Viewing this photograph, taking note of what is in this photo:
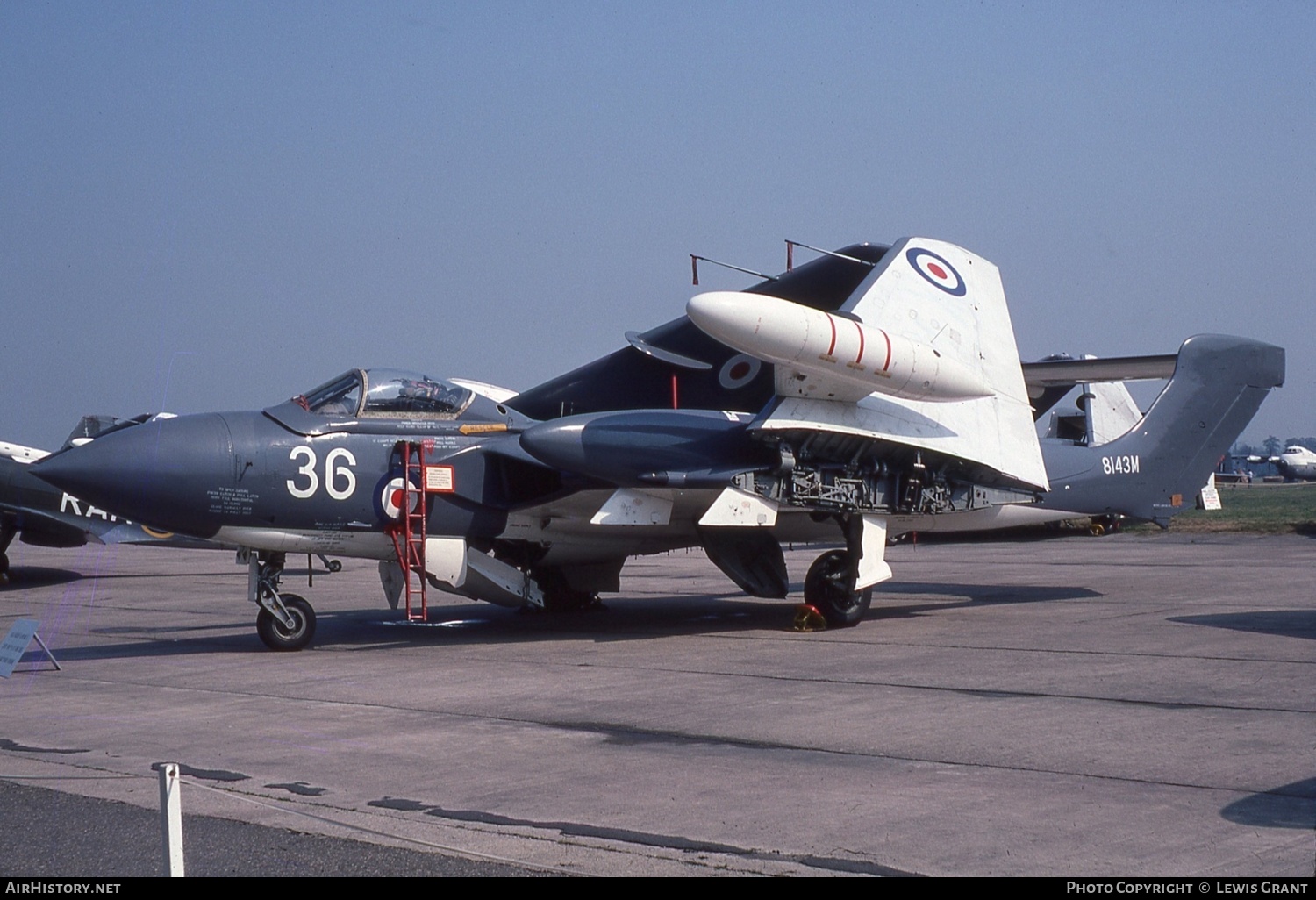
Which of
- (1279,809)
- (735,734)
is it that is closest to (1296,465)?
(735,734)

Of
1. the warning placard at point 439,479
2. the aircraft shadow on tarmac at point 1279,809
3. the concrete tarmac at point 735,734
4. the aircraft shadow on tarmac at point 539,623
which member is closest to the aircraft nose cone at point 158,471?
the concrete tarmac at point 735,734

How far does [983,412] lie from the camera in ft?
44.6

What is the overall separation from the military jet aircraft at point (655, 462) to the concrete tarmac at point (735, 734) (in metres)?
0.90

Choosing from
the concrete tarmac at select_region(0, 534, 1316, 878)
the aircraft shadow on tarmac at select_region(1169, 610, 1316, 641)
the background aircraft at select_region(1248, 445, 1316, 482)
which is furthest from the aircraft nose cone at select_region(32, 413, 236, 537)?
the background aircraft at select_region(1248, 445, 1316, 482)

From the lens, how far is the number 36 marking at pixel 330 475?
1151 cm

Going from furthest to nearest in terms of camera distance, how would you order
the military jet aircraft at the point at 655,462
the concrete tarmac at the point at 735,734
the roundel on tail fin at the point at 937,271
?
the roundel on tail fin at the point at 937,271, the military jet aircraft at the point at 655,462, the concrete tarmac at the point at 735,734

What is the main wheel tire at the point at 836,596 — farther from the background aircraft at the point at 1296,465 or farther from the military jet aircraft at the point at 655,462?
the background aircraft at the point at 1296,465

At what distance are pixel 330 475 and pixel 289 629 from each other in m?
1.54

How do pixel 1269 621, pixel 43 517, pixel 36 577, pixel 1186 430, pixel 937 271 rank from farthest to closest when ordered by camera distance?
pixel 36 577, pixel 43 517, pixel 1186 430, pixel 937 271, pixel 1269 621

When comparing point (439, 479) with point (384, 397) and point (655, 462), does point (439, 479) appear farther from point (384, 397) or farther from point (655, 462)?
point (655, 462)

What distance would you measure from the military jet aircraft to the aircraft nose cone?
2 cm

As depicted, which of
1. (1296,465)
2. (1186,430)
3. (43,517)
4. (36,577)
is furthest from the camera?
Result: (1296,465)

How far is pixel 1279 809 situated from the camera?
5492mm
